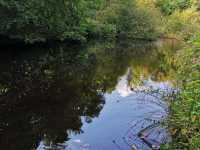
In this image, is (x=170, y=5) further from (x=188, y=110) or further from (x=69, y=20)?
(x=188, y=110)

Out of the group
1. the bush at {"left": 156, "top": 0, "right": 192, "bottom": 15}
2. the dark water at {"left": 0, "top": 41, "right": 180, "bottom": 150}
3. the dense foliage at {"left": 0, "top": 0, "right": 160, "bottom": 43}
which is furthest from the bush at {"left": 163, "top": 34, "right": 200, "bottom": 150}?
the bush at {"left": 156, "top": 0, "right": 192, "bottom": 15}

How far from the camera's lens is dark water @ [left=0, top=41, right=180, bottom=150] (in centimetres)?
1179

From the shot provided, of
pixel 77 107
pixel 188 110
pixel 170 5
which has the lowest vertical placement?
pixel 77 107

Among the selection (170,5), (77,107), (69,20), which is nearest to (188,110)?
(77,107)

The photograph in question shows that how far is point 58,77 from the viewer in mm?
22078

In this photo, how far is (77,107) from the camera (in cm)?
1628

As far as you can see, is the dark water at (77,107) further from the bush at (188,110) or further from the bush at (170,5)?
the bush at (170,5)

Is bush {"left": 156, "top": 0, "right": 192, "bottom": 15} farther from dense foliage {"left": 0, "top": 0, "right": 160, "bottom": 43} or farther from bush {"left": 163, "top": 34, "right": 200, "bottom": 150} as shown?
bush {"left": 163, "top": 34, "right": 200, "bottom": 150}

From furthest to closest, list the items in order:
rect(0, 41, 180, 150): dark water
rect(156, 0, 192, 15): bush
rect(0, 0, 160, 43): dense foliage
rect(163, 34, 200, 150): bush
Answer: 1. rect(156, 0, 192, 15): bush
2. rect(0, 0, 160, 43): dense foliage
3. rect(0, 41, 180, 150): dark water
4. rect(163, 34, 200, 150): bush

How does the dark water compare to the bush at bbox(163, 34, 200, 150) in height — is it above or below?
below

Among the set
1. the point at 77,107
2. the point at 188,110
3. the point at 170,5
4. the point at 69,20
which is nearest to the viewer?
the point at 188,110

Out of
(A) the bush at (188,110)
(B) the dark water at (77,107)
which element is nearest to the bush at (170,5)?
(B) the dark water at (77,107)

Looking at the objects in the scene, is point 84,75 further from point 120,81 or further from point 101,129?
point 101,129

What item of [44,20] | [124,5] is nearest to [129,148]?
[44,20]
